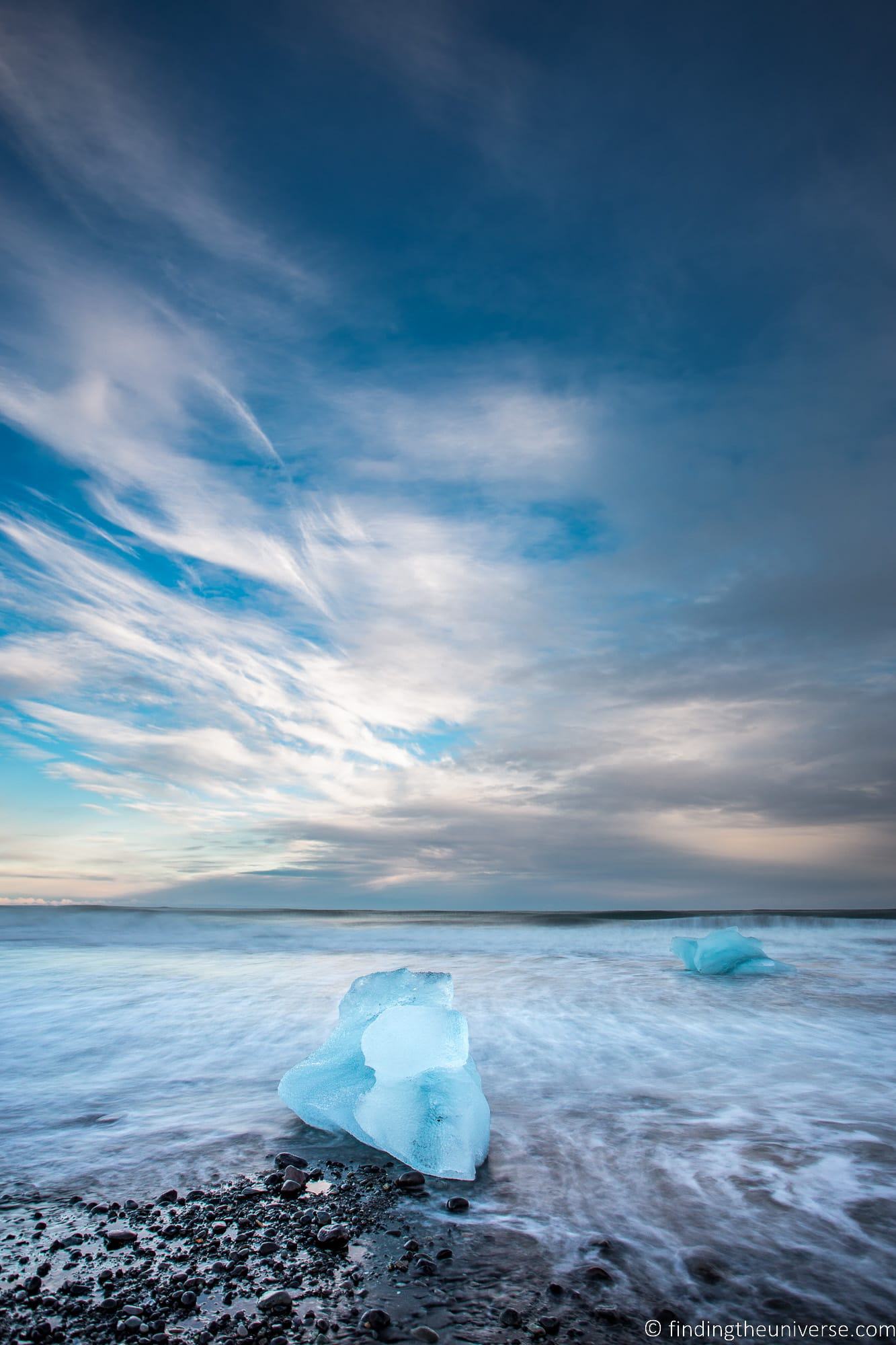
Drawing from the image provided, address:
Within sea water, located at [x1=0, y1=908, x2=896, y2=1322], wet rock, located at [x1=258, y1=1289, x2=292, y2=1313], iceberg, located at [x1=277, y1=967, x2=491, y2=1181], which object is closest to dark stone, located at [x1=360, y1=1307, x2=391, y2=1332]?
wet rock, located at [x1=258, y1=1289, x2=292, y2=1313]

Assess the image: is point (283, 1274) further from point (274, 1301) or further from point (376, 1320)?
point (376, 1320)

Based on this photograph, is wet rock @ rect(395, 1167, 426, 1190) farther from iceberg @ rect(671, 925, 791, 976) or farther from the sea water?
iceberg @ rect(671, 925, 791, 976)

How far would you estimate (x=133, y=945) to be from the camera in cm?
1938

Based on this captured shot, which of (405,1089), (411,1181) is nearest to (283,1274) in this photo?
(411,1181)

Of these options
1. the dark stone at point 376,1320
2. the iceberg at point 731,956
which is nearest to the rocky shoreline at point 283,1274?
the dark stone at point 376,1320

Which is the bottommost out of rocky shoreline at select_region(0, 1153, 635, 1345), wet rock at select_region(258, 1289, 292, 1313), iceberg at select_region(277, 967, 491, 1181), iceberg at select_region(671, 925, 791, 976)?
rocky shoreline at select_region(0, 1153, 635, 1345)

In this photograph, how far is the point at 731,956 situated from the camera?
11.8 metres

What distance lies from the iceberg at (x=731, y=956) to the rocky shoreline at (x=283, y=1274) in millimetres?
10293

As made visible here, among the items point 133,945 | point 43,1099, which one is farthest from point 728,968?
point 133,945

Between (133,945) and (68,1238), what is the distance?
19248 mm

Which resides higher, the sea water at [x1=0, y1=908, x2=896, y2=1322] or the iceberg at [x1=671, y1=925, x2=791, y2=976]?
the iceberg at [x1=671, y1=925, x2=791, y2=976]

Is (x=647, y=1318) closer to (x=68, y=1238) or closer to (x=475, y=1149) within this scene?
(x=475, y=1149)

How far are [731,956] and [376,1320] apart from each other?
37.6ft

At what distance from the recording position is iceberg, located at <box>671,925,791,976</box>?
1173 cm
